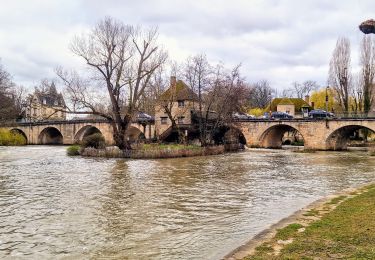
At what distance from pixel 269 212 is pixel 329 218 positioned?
90.1 inches

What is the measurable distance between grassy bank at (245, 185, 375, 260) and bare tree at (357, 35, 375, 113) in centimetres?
4456

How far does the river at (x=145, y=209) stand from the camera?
8320mm

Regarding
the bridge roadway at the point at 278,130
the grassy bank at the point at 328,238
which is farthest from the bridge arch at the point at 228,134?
the grassy bank at the point at 328,238

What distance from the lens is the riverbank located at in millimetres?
6797

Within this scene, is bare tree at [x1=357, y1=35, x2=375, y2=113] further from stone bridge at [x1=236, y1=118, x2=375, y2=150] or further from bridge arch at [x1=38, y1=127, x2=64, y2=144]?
bridge arch at [x1=38, y1=127, x2=64, y2=144]

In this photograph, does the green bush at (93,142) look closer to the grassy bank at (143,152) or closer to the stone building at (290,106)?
the grassy bank at (143,152)

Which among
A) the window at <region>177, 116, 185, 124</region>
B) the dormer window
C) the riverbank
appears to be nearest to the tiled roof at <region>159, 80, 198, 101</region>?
the window at <region>177, 116, 185, 124</region>

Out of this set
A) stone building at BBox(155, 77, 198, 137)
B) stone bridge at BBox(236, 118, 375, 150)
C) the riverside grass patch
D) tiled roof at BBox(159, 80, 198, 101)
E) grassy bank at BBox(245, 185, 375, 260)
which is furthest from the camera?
the riverside grass patch

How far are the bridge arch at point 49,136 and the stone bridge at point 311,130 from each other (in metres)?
36.7

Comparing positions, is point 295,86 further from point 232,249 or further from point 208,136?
point 232,249

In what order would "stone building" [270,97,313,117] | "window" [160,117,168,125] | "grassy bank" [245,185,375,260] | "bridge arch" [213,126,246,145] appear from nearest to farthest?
"grassy bank" [245,185,375,260], "bridge arch" [213,126,246,145], "window" [160,117,168,125], "stone building" [270,97,313,117]

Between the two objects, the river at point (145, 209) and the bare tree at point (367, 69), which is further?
the bare tree at point (367, 69)

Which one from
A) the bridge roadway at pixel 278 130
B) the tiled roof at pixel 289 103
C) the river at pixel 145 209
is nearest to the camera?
the river at pixel 145 209

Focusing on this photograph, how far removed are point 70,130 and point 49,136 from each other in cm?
1096
